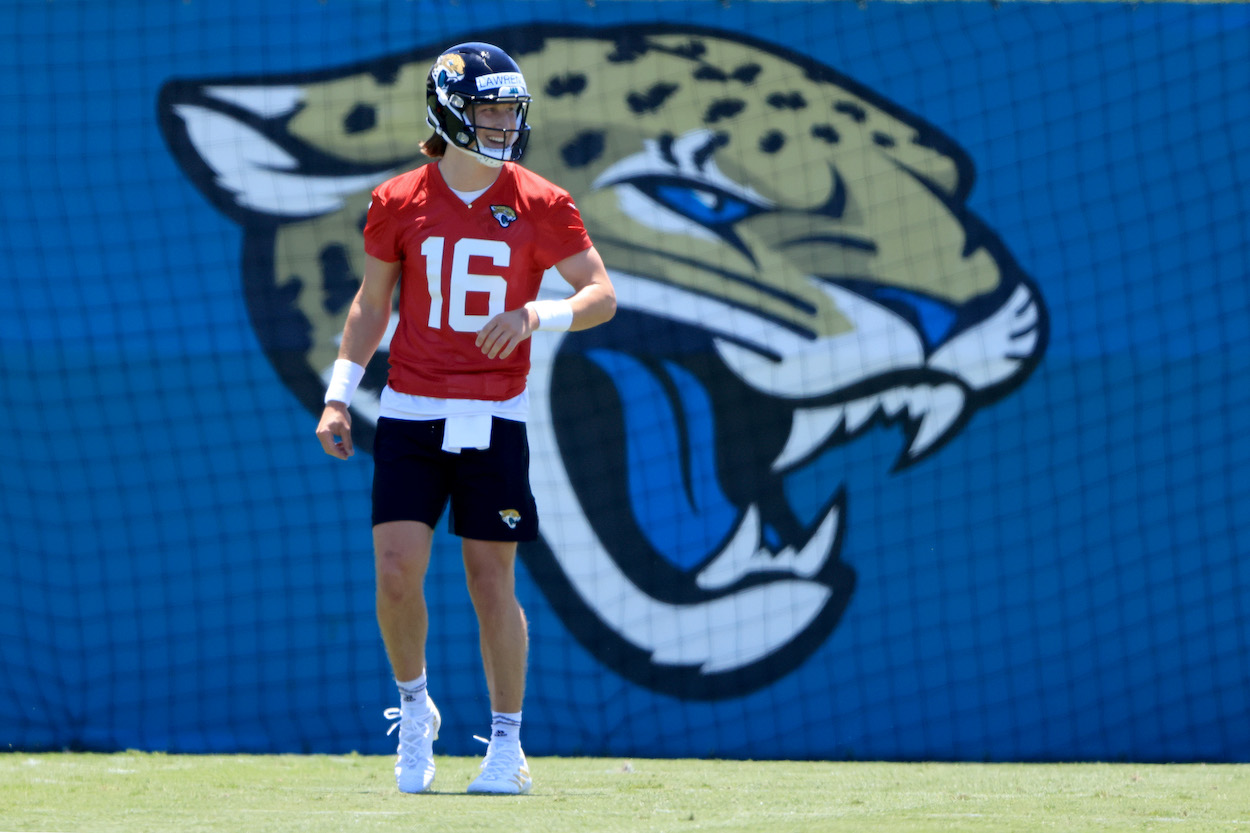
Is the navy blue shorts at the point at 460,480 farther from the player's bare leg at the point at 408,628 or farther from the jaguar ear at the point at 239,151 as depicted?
the jaguar ear at the point at 239,151

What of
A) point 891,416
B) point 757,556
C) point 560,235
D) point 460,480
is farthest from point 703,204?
point 460,480

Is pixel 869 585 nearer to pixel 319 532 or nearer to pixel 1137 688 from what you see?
pixel 1137 688

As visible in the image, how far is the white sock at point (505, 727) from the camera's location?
11.5ft

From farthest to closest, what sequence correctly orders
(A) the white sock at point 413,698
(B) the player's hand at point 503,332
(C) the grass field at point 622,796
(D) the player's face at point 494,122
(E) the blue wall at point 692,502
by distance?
1. (E) the blue wall at point 692,502
2. (A) the white sock at point 413,698
3. (D) the player's face at point 494,122
4. (B) the player's hand at point 503,332
5. (C) the grass field at point 622,796

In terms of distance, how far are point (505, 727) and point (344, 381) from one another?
0.93 meters

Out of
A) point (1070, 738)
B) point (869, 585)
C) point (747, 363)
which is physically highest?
point (747, 363)

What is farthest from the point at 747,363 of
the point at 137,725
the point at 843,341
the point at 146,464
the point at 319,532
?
the point at 137,725

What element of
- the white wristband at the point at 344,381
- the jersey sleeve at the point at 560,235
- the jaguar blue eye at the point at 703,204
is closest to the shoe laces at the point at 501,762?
the white wristband at the point at 344,381

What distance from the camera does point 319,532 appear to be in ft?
16.2

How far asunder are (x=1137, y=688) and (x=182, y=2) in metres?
4.04

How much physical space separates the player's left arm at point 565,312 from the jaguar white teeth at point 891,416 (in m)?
1.56

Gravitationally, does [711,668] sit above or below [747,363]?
below

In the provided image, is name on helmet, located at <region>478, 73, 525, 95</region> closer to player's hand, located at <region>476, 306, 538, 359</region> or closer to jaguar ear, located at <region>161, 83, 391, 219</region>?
player's hand, located at <region>476, 306, 538, 359</region>

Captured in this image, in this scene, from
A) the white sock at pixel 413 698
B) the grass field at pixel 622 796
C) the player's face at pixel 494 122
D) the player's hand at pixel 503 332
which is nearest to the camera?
the grass field at pixel 622 796
